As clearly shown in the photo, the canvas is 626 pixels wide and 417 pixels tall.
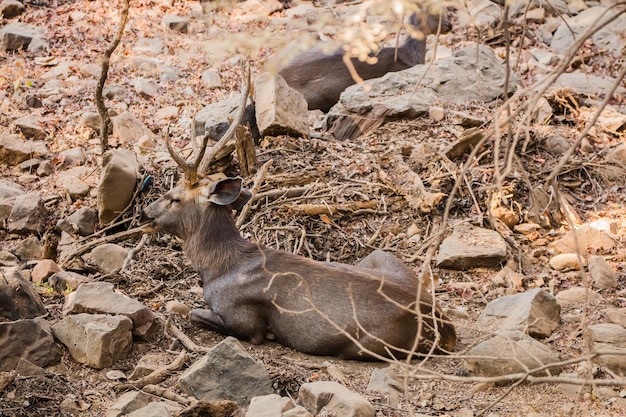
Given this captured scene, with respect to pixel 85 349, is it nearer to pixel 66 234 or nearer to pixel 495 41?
pixel 66 234

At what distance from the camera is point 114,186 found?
29.0 ft

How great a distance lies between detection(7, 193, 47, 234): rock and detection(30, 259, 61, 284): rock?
119cm

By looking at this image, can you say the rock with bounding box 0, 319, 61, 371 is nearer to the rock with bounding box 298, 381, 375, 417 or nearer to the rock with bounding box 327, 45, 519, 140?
the rock with bounding box 298, 381, 375, 417

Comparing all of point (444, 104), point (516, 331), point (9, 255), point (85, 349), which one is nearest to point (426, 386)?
point (516, 331)

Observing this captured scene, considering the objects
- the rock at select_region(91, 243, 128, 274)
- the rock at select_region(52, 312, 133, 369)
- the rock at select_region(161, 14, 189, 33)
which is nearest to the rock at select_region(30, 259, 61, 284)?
the rock at select_region(91, 243, 128, 274)

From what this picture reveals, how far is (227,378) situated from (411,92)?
274 inches

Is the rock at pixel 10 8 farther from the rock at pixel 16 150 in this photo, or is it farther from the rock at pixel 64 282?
the rock at pixel 64 282

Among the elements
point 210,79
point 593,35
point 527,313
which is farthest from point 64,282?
point 593,35

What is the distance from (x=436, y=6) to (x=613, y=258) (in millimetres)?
4411

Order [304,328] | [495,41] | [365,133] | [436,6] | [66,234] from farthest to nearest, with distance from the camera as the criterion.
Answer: [495,41]
[365,133]
[66,234]
[304,328]
[436,6]

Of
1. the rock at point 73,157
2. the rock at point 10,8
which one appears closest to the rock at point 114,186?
the rock at point 73,157

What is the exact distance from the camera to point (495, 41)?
50.7ft

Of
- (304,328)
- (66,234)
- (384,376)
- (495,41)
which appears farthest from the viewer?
(495,41)

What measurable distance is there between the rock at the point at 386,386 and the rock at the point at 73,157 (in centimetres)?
639
